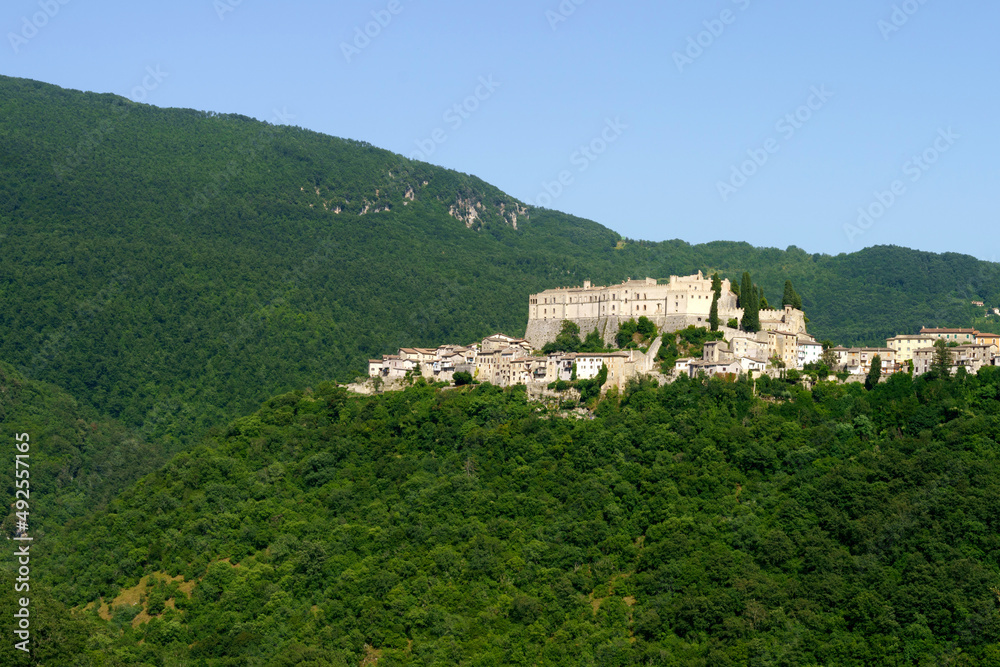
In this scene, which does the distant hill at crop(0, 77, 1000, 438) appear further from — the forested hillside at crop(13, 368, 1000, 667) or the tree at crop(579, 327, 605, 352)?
the forested hillside at crop(13, 368, 1000, 667)

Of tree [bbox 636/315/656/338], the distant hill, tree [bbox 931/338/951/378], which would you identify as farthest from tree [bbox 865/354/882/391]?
the distant hill

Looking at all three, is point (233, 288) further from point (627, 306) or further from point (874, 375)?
point (874, 375)

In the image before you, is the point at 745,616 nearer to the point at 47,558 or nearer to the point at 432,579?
the point at 432,579

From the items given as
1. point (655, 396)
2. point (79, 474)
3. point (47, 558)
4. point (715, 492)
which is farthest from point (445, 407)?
point (79, 474)

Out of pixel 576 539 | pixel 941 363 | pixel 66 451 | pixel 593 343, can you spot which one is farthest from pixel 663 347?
pixel 66 451

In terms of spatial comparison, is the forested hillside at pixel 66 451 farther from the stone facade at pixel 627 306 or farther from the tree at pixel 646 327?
the tree at pixel 646 327
